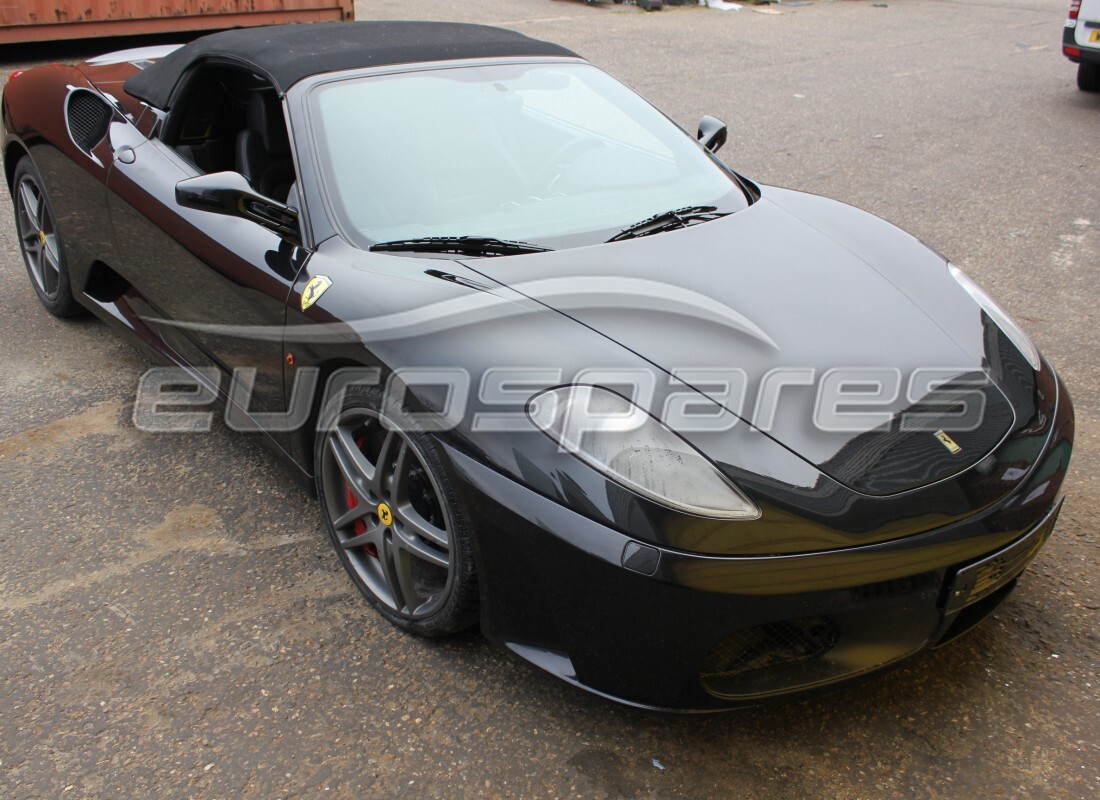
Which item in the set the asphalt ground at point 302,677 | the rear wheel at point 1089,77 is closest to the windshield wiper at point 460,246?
the asphalt ground at point 302,677

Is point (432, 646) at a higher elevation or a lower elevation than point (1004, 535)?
lower

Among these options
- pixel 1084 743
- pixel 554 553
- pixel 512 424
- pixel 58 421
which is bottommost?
pixel 58 421

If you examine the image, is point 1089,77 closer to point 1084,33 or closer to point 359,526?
point 1084,33

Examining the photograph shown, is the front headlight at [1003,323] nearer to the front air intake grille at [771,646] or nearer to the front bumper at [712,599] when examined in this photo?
the front bumper at [712,599]

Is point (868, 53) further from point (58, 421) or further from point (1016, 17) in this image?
point (58, 421)

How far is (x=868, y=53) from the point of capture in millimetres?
11117

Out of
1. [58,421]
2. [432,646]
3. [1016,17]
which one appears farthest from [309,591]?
[1016,17]

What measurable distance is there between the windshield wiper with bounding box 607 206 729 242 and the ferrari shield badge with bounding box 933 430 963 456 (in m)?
0.95

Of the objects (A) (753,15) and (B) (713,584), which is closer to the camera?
(B) (713,584)

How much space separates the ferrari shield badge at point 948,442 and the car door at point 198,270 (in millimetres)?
1590

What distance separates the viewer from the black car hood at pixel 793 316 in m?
2.06

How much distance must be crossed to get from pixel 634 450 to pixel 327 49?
175cm

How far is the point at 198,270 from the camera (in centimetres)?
295

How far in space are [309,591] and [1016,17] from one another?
15251 mm
